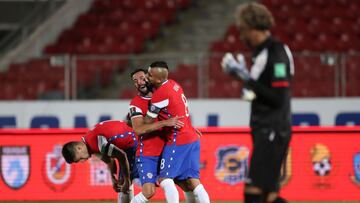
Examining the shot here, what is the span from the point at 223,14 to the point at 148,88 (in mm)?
13420

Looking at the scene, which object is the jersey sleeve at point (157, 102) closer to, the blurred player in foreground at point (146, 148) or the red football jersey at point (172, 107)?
the red football jersey at point (172, 107)

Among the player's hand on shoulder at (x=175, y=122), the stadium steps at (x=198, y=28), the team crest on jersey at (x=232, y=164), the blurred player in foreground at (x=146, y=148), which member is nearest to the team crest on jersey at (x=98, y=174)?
the team crest on jersey at (x=232, y=164)

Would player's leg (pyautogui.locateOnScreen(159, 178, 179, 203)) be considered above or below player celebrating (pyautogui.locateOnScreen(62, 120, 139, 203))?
below

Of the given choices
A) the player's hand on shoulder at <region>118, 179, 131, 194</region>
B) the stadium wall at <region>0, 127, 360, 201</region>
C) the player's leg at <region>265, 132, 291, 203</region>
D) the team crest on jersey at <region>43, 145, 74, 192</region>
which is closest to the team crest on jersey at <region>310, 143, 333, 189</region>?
the stadium wall at <region>0, 127, 360, 201</region>

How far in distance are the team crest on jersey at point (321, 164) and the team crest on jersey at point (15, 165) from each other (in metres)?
4.06

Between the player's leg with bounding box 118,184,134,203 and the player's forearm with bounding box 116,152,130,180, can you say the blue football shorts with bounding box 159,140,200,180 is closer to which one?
the player's forearm with bounding box 116,152,130,180

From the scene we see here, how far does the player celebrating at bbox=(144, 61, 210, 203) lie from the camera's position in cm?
866

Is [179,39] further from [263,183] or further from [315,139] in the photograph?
[263,183]

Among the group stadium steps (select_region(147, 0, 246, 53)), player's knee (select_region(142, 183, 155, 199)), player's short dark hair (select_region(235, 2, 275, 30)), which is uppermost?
stadium steps (select_region(147, 0, 246, 53))

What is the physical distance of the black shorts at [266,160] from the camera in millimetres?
6590

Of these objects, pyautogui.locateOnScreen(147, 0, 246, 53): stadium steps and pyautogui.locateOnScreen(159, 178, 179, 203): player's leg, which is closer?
pyautogui.locateOnScreen(159, 178, 179, 203): player's leg

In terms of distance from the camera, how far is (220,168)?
12570mm

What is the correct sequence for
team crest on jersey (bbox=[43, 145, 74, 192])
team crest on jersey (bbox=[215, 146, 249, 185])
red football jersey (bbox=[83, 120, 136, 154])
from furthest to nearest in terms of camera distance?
team crest on jersey (bbox=[43, 145, 74, 192]) < team crest on jersey (bbox=[215, 146, 249, 185]) < red football jersey (bbox=[83, 120, 136, 154])

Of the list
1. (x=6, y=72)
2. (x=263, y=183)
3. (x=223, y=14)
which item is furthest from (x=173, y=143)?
(x=223, y=14)
